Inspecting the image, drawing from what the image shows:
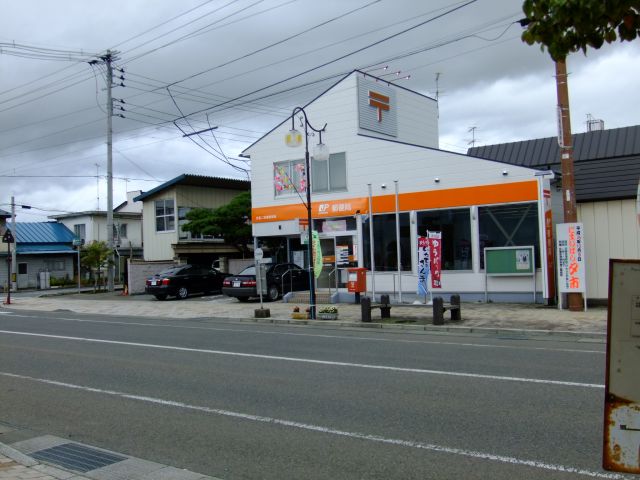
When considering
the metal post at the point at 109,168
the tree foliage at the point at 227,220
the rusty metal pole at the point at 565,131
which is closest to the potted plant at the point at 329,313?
the rusty metal pole at the point at 565,131

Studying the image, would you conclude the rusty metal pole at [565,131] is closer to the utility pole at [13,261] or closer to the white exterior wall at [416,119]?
the white exterior wall at [416,119]

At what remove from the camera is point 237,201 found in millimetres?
31453

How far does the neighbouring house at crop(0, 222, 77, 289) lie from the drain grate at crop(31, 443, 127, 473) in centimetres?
4490

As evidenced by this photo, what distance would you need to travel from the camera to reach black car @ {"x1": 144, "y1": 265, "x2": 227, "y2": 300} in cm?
2750

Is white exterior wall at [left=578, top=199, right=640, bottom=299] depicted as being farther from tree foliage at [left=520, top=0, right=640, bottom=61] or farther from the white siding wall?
tree foliage at [left=520, top=0, right=640, bottom=61]

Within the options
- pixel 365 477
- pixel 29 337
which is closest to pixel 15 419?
pixel 365 477

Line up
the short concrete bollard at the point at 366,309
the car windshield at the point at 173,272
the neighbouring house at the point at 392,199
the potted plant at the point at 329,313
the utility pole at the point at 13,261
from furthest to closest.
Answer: the utility pole at the point at 13,261, the car windshield at the point at 173,272, the neighbouring house at the point at 392,199, the potted plant at the point at 329,313, the short concrete bollard at the point at 366,309

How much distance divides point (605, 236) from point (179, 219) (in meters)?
25.6

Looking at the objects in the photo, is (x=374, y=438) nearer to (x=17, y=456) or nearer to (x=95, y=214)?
(x=17, y=456)

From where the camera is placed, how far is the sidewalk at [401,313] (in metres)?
14.3

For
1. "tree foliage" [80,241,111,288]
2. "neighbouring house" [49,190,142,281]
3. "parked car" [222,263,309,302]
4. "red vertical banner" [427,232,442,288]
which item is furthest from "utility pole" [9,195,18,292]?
"red vertical banner" [427,232,442,288]

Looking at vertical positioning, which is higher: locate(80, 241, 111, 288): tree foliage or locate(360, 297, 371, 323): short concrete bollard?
locate(80, 241, 111, 288): tree foliage

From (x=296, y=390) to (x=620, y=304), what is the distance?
5515 mm

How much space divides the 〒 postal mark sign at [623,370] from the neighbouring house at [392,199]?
15.1 meters
